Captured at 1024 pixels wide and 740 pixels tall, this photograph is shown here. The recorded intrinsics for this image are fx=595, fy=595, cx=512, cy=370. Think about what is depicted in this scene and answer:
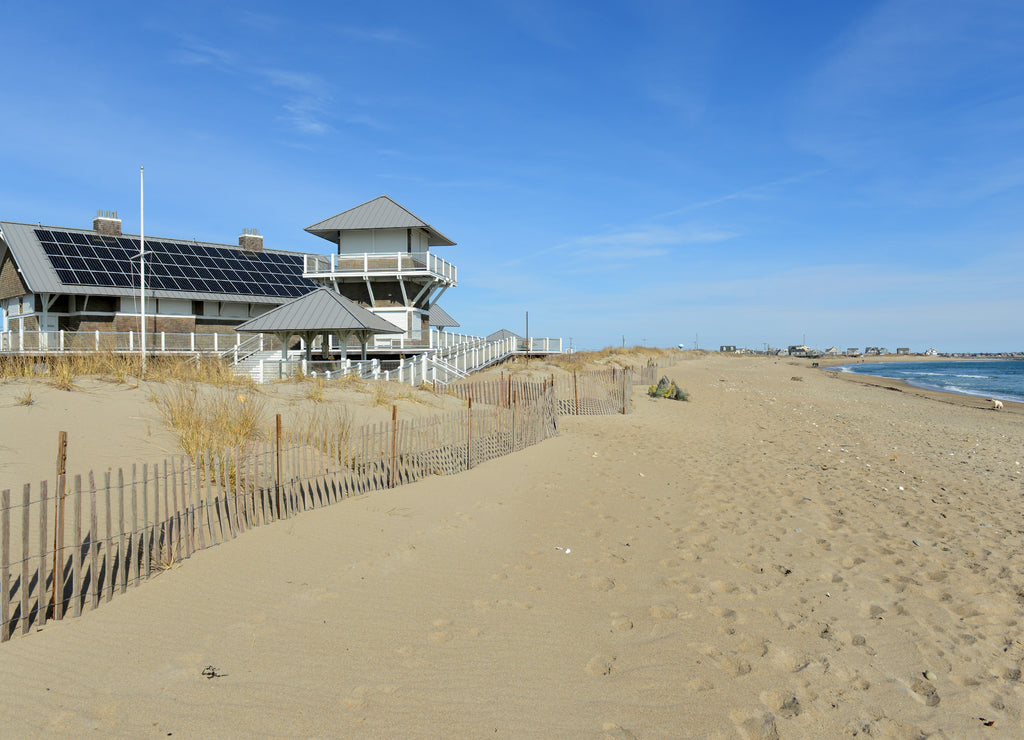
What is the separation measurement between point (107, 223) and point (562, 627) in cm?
3881

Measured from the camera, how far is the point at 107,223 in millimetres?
34062

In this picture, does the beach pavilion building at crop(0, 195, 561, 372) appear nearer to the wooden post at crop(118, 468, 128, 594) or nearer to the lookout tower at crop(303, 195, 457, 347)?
the lookout tower at crop(303, 195, 457, 347)

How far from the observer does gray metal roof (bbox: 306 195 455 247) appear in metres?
31.4

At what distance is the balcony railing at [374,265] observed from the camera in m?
30.6

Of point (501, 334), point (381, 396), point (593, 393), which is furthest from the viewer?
point (501, 334)

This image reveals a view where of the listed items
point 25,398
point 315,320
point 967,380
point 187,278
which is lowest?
point 967,380

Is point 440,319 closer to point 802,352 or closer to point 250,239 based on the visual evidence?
point 250,239

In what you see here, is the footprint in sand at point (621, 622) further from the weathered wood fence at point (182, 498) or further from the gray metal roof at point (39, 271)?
the gray metal roof at point (39, 271)

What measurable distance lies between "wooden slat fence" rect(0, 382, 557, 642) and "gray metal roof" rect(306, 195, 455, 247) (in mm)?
21636

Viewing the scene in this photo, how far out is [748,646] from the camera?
4805mm

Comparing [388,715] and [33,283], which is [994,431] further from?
[33,283]

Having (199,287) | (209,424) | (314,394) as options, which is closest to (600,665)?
(209,424)

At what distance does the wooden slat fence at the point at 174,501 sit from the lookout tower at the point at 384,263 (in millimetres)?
20135

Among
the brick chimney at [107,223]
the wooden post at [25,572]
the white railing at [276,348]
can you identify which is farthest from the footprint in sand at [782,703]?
the brick chimney at [107,223]
